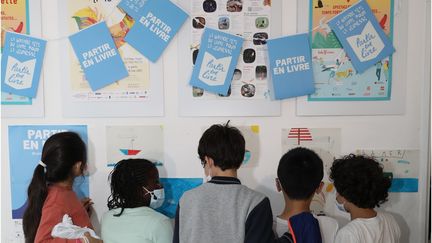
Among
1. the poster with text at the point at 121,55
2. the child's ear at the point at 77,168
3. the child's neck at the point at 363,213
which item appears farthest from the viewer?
the poster with text at the point at 121,55

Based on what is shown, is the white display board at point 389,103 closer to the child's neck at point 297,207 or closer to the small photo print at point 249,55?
the small photo print at point 249,55

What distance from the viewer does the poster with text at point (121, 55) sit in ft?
5.11

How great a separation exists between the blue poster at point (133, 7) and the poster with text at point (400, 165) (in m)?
1.11

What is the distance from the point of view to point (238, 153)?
1.24 meters

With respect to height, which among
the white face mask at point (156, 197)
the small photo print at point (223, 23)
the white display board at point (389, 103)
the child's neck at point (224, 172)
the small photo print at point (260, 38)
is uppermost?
the small photo print at point (223, 23)

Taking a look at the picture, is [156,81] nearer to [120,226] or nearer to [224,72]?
[224,72]

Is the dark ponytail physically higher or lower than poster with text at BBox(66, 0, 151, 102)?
lower

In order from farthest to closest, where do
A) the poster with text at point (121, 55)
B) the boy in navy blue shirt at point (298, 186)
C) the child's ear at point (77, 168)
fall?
the poster with text at point (121, 55) < the child's ear at point (77, 168) < the boy in navy blue shirt at point (298, 186)

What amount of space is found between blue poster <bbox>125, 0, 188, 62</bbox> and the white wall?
0.05m

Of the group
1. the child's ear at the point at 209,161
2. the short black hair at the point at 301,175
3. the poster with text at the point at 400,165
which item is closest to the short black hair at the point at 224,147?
the child's ear at the point at 209,161

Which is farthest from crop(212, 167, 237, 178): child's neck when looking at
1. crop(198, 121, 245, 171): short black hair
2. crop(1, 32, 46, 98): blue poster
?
crop(1, 32, 46, 98): blue poster

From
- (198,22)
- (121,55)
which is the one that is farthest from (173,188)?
(198,22)

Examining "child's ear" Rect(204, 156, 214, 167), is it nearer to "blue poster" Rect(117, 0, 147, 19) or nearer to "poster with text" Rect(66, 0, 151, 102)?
"poster with text" Rect(66, 0, 151, 102)

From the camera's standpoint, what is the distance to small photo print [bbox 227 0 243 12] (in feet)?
5.02
